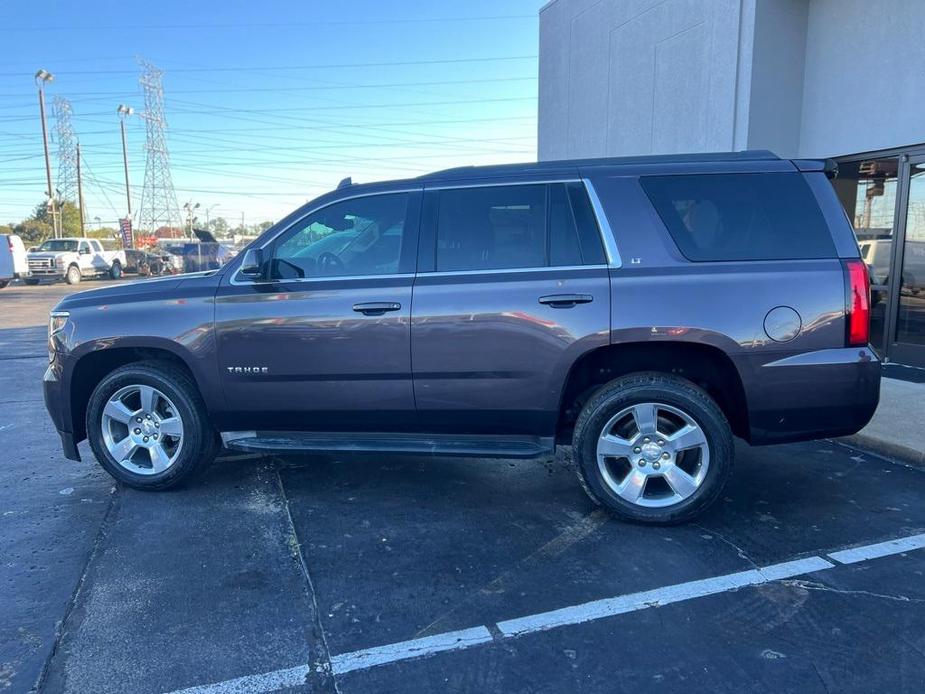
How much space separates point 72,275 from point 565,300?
31.5 m

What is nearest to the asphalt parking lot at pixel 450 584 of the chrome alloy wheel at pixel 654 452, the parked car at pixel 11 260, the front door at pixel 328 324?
the chrome alloy wheel at pixel 654 452

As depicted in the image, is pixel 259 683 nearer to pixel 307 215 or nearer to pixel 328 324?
pixel 328 324

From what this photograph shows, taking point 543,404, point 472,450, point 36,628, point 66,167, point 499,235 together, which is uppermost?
point 66,167

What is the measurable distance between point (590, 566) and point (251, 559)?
5.95ft

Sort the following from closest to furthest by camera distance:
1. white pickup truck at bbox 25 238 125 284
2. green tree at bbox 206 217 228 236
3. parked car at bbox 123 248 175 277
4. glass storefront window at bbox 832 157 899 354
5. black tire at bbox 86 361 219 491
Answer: black tire at bbox 86 361 219 491 < glass storefront window at bbox 832 157 899 354 < white pickup truck at bbox 25 238 125 284 < parked car at bbox 123 248 175 277 < green tree at bbox 206 217 228 236

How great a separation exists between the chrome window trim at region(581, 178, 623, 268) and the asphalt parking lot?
1582 millimetres

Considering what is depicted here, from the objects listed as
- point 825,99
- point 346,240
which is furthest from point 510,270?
point 825,99

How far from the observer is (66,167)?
60438 mm

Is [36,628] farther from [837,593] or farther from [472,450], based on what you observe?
[837,593]

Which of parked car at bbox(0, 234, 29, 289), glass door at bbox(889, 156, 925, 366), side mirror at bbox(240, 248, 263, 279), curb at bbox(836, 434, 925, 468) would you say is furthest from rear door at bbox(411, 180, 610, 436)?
parked car at bbox(0, 234, 29, 289)

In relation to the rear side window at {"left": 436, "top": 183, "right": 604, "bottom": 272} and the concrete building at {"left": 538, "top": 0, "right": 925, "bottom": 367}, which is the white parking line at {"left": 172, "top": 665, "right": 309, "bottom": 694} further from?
the concrete building at {"left": 538, "top": 0, "right": 925, "bottom": 367}

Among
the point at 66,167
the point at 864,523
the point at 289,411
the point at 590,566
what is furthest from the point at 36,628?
the point at 66,167

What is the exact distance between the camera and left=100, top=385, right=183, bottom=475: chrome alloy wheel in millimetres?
4520

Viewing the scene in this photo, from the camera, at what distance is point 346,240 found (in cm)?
435
